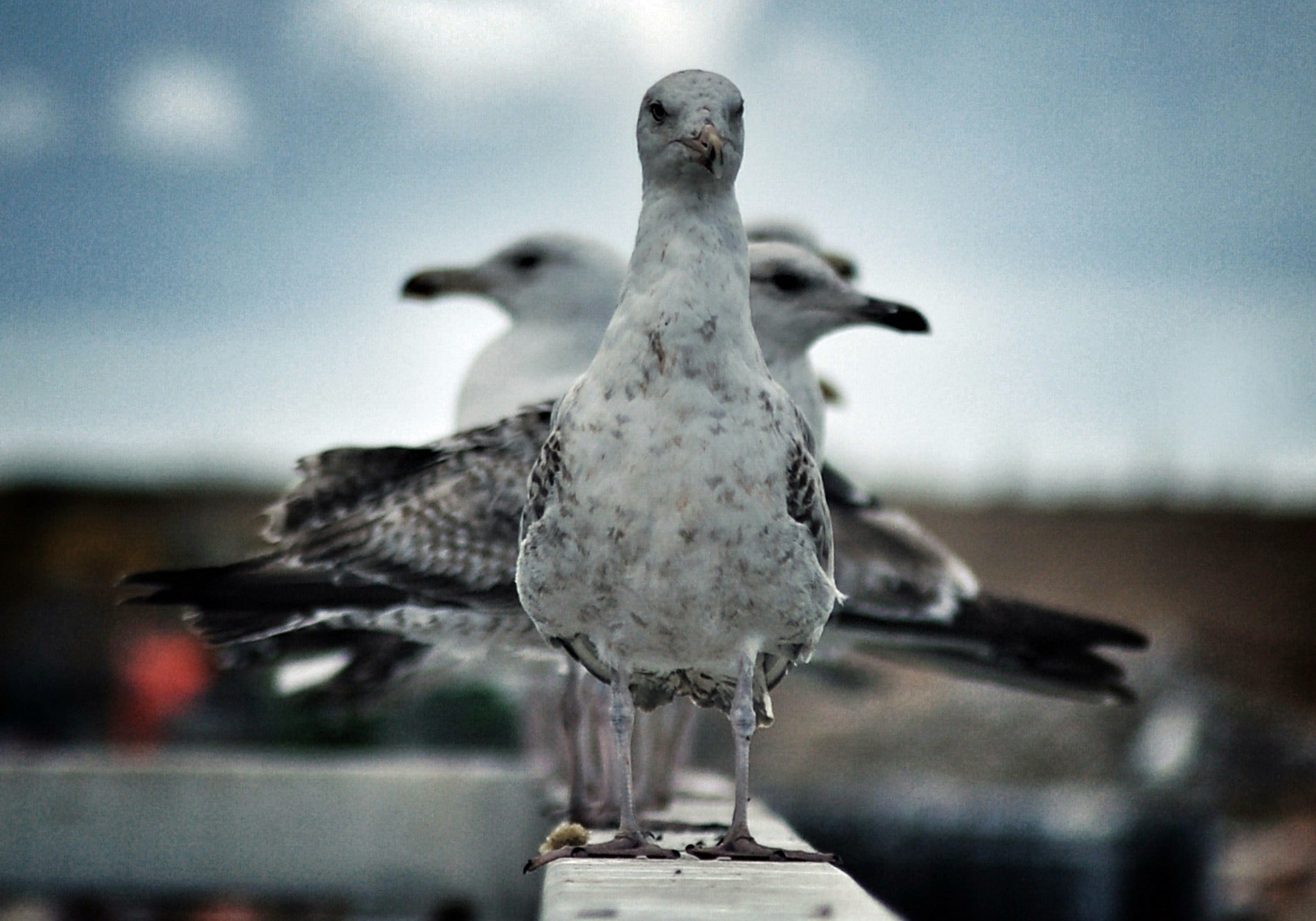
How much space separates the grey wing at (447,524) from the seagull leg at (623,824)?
110 centimetres

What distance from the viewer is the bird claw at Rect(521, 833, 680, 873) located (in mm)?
2676

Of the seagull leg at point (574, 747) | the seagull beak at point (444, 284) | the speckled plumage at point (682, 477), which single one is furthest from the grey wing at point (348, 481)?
the speckled plumage at point (682, 477)

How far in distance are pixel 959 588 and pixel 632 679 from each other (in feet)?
5.75

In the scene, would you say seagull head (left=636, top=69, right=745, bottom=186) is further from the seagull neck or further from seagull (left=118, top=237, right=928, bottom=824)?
seagull (left=118, top=237, right=928, bottom=824)

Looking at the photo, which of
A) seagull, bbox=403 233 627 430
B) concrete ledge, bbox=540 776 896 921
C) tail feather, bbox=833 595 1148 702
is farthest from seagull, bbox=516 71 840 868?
seagull, bbox=403 233 627 430

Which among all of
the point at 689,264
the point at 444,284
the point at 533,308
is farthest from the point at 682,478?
the point at 444,284

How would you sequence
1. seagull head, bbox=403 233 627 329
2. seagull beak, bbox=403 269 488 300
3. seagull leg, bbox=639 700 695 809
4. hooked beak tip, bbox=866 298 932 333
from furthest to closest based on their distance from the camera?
1. seagull beak, bbox=403 269 488 300
2. seagull head, bbox=403 233 627 329
3. seagull leg, bbox=639 700 695 809
4. hooked beak tip, bbox=866 298 932 333

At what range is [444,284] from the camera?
16.3 feet

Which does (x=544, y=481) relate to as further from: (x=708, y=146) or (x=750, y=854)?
(x=750, y=854)

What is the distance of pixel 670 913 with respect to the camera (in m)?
2.16

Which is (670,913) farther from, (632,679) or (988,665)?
(988,665)

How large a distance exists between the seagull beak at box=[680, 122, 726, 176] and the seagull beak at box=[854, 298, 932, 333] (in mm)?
1060

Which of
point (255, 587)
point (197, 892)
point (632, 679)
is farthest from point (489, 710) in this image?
point (632, 679)

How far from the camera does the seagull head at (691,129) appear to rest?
8.15 feet
